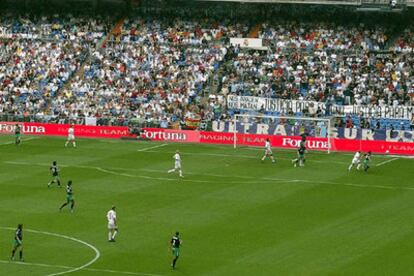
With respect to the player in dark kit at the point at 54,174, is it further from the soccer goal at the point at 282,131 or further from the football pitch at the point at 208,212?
the soccer goal at the point at 282,131

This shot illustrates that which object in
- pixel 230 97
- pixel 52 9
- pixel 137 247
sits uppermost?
pixel 52 9

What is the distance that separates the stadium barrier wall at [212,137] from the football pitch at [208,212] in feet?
6.06

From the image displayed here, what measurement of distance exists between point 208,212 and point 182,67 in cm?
4056

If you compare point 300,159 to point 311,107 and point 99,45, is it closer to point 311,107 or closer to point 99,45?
point 311,107

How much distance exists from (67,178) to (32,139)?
66.7 feet

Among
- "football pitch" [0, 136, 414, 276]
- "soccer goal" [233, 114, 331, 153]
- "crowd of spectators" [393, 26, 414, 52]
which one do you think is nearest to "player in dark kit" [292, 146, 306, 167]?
"football pitch" [0, 136, 414, 276]

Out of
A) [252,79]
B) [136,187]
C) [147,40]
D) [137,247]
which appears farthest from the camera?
[147,40]

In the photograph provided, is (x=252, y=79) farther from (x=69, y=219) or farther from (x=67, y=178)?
(x=69, y=219)

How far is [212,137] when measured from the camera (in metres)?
93.2

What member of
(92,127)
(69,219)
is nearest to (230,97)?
(92,127)

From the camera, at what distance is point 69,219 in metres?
62.0

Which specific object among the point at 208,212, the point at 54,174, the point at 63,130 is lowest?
the point at 208,212

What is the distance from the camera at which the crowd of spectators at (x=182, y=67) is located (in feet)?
321

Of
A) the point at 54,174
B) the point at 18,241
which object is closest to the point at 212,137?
the point at 54,174
